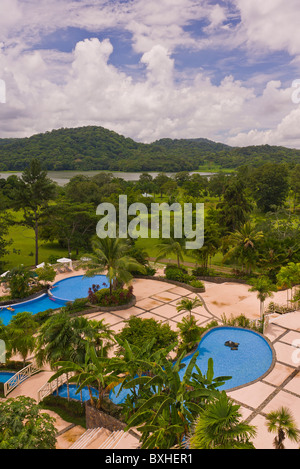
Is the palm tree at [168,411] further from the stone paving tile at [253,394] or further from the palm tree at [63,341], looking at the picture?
the stone paving tile at [253,394]

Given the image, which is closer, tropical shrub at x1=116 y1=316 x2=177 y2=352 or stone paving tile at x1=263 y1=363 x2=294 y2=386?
stone paving tile at x1=263 y1=363 x2=294 y2=386

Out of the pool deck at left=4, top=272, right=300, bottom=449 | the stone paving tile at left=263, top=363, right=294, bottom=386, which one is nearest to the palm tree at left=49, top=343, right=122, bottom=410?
the pool deck at left=4, top=272, right=300, bottom=449

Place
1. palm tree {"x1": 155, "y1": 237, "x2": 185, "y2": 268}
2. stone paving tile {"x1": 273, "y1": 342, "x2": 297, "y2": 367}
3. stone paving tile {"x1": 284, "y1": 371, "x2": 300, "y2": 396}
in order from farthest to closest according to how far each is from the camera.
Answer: palm tree {"x1": 155, "y1": 237, "x2": 185, "y2": 268}, stone paving tile {"x1": 273, "y1": 342, "x2": 297, "y2": 367}, stone paving tile {"x1": 284, "y1": 371, "x2": 300, "y2": 396}

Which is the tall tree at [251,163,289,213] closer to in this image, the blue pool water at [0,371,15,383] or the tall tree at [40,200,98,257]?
the tall tree at [40,200,98,257]

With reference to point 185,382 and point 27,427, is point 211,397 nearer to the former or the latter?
point 185,382

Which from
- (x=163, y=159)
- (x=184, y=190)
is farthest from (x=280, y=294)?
(x=163, y=159)

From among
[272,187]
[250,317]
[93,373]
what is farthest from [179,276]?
[272,187]
